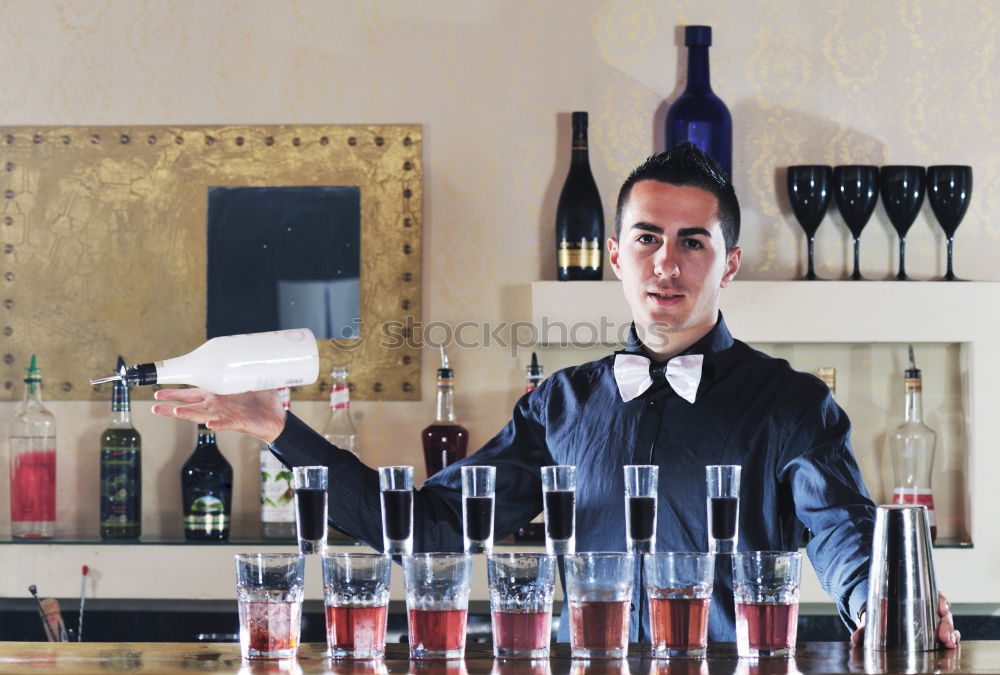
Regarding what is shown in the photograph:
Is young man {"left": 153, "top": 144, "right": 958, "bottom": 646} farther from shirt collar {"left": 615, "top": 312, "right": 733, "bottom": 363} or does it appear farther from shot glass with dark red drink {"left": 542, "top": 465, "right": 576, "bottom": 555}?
shot glass with dark red drink {"left": 542, "top": 465, "right": 576, "bottom": 555}

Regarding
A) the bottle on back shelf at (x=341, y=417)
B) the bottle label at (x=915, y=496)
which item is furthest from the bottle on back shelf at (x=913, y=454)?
the bottle on back shelf at (x=341, y=417)

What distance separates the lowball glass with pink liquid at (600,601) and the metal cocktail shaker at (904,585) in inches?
9.3

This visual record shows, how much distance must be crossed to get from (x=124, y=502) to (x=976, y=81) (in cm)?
192

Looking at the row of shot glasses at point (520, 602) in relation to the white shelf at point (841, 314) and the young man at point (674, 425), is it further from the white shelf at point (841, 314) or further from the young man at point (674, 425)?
the white shelf at point (841, 314)

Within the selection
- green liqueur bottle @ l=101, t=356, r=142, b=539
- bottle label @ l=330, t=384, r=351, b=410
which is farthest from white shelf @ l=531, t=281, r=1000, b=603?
green liqueur bottle @ l=101, t=356, r=142, b=539

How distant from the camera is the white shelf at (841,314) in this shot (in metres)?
2.43

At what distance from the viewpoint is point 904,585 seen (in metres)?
1.13

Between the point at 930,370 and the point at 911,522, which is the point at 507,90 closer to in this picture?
the point at 930,370

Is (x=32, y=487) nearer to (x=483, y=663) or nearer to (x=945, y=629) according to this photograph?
(x=483, y=663)

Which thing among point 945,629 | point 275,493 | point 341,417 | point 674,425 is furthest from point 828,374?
point 945,629

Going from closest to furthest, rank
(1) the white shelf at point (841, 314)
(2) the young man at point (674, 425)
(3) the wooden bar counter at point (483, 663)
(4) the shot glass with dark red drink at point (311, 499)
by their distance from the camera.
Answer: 1. (3) the wooden bar counter at point (483, 663)
2. (4) the shot glass with dark red drink at point (311, 499)
3. (2) the young man at point (674, 425)
4. (1) the white shelf at point (841, 314)

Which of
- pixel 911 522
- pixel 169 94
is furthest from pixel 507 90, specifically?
pixel 911 522

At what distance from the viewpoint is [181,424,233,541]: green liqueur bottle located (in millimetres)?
2490

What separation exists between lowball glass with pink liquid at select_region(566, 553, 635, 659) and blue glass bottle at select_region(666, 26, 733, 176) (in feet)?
4.97
